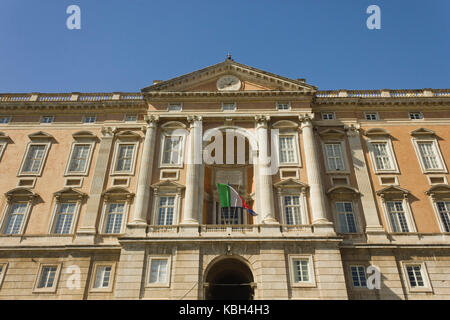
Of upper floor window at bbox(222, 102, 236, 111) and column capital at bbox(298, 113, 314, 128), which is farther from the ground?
upper floor window at bbox(222, 102, 236, 111)

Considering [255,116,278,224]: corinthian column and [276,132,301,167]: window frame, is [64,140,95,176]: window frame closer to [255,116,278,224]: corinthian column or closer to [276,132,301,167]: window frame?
[255,116,278,224]: corinthian column

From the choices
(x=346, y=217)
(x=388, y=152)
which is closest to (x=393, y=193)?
(x=388, y=152)

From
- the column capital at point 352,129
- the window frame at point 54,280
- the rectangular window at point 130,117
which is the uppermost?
the rectangular window at point 130,117

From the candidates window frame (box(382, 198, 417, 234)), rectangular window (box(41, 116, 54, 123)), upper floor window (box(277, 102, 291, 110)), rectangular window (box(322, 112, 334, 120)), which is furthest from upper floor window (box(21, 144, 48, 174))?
window frame (box(382, 198, 417, 234))

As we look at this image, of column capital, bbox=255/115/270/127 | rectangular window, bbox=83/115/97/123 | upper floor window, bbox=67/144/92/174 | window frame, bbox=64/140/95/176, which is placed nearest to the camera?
window frame, bbox=64/140/95/176

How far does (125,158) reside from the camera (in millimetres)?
30078

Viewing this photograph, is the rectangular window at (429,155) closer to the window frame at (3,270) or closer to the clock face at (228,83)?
the clock face at (228,83)

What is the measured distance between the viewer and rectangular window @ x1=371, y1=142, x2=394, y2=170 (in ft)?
96.5

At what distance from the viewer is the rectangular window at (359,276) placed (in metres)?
23.7

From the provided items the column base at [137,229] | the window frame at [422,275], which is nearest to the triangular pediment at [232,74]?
the column base at [137,229]

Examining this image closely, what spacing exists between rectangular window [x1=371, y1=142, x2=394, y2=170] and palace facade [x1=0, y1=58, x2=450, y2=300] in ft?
0.44

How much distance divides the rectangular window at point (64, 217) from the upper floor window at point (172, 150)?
334 inches
